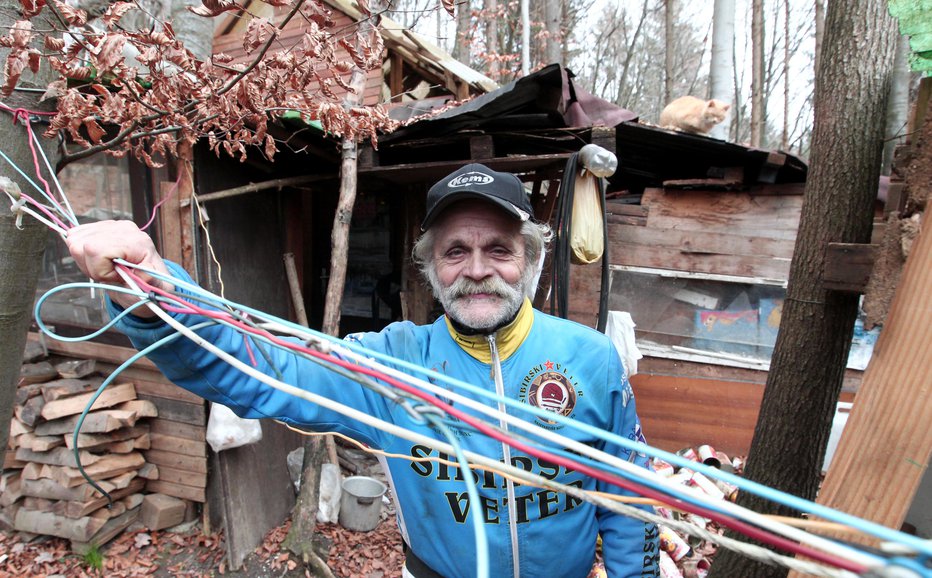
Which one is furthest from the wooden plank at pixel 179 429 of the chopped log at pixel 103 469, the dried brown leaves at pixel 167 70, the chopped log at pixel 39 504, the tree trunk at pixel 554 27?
the tree trunk at pixel 554 27

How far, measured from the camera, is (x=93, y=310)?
4.35m

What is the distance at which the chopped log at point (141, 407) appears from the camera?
411 cm

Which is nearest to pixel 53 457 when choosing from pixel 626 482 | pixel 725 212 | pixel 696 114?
pixel 626 482

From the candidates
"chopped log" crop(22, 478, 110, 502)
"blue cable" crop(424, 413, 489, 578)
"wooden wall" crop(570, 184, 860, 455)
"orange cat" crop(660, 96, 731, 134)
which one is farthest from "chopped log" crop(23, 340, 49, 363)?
"orange cat" crop(660, 96, 731, 134)

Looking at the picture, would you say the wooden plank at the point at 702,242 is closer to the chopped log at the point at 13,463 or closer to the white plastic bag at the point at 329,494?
the white plastic bag at the point at 329,494

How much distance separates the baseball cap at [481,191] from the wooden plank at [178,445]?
364cm

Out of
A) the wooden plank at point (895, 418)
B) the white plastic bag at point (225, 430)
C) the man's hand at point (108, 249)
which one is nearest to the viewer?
the wooden plank at point (895, 418)

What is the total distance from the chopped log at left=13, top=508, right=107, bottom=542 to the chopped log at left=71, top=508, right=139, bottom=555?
4 centimetres

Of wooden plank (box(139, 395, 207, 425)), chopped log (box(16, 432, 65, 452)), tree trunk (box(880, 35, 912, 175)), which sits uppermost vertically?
tree trunk (box(880, 35, 912, 175))

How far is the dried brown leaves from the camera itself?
4.50 ft

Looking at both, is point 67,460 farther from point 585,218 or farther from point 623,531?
point 585,218

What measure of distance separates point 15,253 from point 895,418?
2349mm

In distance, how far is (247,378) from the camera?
142 centimetres

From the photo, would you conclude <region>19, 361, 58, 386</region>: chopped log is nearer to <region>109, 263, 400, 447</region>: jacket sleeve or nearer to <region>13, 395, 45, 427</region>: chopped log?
<region>13, 395, 45, 427</region>: chopped log
